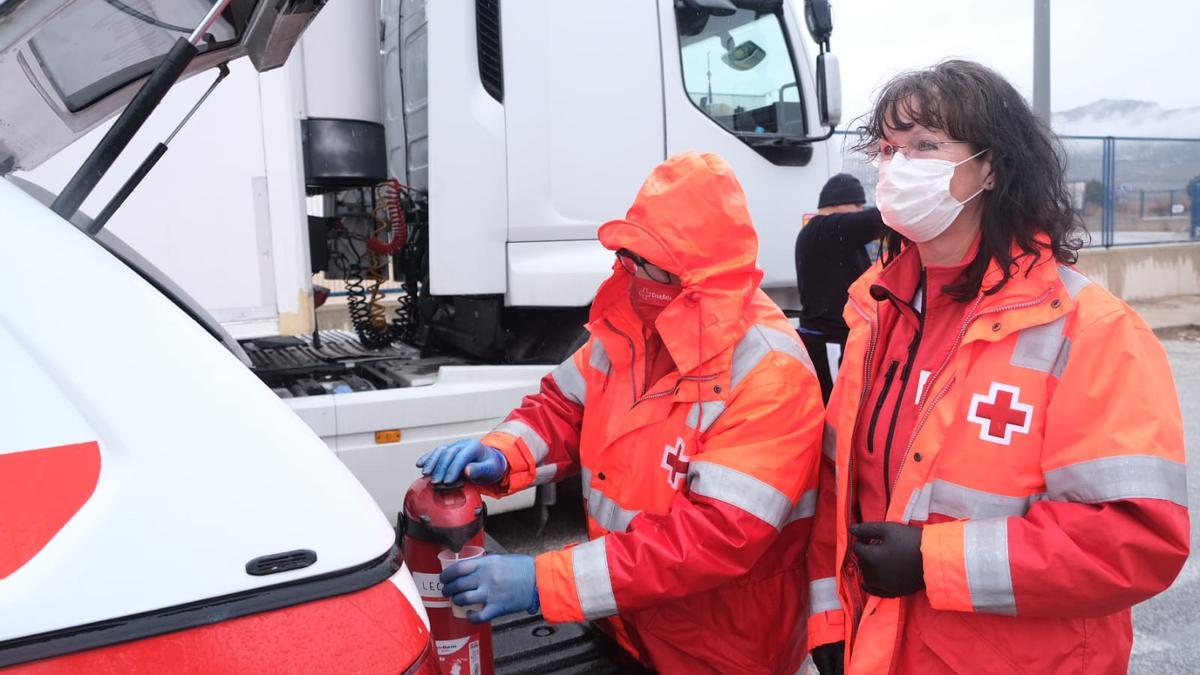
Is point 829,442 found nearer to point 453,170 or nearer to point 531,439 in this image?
point 531,439

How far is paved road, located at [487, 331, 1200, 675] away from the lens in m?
3.07

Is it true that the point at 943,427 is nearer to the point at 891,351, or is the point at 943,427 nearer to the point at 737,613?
the point at 891,351

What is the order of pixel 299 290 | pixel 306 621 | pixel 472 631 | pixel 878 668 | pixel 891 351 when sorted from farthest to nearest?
pixel 299 290
pixel 472 631
pixel 891 351
pixel 878 668
pixel 306 621

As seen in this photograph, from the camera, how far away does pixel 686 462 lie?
179cm

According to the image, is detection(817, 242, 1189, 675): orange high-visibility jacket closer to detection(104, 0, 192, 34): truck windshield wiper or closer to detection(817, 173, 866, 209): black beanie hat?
detection(104, 0, 192, 34): truck windshield wiper

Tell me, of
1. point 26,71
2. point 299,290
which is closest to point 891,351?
point 26,71

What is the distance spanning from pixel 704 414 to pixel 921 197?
A: 1.92 feet

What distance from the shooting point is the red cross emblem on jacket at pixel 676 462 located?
1796mm

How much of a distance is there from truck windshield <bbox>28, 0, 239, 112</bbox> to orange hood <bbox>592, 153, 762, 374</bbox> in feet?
3.06

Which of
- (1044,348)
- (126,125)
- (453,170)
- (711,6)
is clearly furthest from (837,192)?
(126,125)

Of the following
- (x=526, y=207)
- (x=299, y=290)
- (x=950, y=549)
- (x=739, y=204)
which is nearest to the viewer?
(x=950, y=549)

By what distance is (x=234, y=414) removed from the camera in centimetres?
111

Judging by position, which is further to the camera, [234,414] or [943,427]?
[943,427]

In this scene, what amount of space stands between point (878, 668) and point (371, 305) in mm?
3569
